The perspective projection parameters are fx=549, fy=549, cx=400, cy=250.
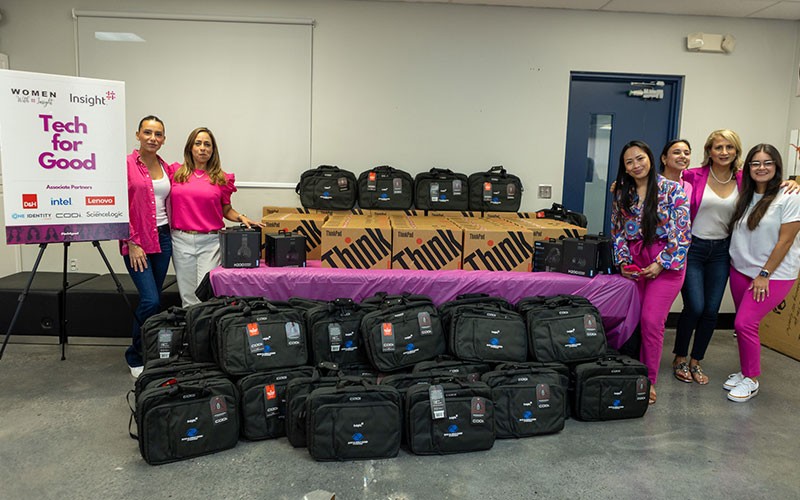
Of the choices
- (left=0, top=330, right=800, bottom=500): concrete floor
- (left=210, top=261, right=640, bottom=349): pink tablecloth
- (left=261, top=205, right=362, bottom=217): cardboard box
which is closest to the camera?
(left=0, top=330, right=800, bottom=500): concrete floor

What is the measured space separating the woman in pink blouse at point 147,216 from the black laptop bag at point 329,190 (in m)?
1.21

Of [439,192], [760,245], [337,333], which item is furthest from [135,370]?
[760,245]

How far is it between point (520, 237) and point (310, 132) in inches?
82.5

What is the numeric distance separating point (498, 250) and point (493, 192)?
1.11 metres

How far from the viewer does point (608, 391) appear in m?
2.97

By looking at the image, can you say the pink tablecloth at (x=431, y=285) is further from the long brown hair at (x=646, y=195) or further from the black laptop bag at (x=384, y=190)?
the black laptop bag at (x=384, y=190)

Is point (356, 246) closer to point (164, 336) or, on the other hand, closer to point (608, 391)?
point (164, 336)

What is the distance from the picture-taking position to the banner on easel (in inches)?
117

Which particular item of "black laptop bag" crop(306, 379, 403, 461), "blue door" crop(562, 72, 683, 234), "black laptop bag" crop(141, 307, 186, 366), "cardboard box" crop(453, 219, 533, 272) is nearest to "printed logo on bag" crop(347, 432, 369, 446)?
"black laptop bag" crop(306, 379, 403, 461)

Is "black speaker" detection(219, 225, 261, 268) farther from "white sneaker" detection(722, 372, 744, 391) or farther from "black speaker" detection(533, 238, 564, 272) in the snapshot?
"white sneaker" detection(722, 372, 744, 391)

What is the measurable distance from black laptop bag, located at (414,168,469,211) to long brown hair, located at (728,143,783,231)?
1930mm

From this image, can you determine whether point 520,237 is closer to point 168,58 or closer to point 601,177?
point 601,177

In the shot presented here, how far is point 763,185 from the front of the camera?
3238mm

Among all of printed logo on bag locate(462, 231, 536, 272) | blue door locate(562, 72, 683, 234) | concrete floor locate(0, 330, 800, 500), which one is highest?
blue door locate(562, 72, 683, 234)
